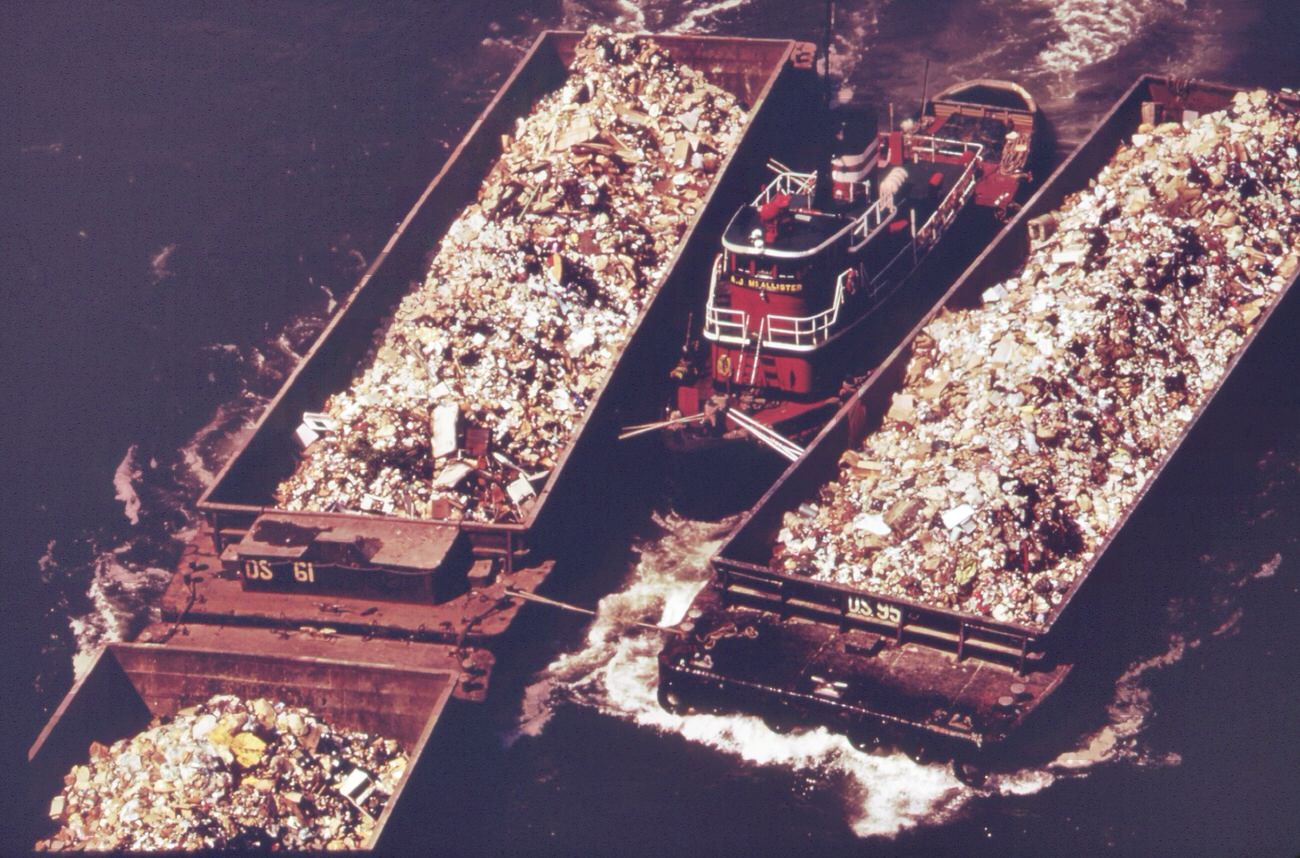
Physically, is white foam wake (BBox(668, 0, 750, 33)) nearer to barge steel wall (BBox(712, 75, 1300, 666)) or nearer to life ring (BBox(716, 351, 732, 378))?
barge steel wall (BBox(712, 75, 1300, 666))

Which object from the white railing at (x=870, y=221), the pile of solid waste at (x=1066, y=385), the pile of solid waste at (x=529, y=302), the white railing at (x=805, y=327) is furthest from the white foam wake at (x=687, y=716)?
the white railing at (x=870, y=221)

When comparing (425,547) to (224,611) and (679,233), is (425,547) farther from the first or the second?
(679,233)

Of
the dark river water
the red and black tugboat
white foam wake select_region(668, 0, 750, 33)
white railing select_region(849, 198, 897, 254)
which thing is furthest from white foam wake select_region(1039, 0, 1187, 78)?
white railing select_region(849, 198, 897, 254)

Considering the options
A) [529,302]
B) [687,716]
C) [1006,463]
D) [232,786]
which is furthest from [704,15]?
[232,786]

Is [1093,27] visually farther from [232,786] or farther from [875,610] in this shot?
[232,786]

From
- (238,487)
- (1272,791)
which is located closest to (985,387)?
(1272,791)

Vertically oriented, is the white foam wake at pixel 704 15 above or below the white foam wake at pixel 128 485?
above

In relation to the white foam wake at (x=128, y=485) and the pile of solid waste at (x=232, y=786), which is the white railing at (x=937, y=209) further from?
the white foam wake at (x=128, y=485)
